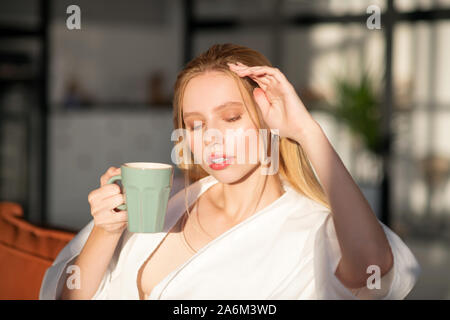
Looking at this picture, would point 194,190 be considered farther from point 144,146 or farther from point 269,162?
point 144,146

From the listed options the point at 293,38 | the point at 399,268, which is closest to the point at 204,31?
the point at 293,38

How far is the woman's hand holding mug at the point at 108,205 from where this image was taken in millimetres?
718

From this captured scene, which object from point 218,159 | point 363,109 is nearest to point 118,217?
point 218,159

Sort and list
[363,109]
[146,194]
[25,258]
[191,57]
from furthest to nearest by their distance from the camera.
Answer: [191,57] < [363,109] < [25,258] < [146,194]

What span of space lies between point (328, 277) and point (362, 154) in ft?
8.86

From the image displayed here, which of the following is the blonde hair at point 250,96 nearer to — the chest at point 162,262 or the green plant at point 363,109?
the chest at point 162,262

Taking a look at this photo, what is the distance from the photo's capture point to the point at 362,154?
3.29 meters

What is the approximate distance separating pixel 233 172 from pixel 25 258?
17.0 inches

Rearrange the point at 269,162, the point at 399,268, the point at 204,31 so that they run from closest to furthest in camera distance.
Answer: the point at 399,268, the point at 269,162, the point at 204,31

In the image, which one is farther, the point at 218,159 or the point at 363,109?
the point at 363,109

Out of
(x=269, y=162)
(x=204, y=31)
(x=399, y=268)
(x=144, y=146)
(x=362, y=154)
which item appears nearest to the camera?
(x=399, y=268)

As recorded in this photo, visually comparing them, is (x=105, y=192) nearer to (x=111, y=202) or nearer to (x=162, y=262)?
(x=111, y=202)

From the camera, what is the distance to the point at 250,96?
0.76 metres

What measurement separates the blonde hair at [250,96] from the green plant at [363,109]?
2.54 m
